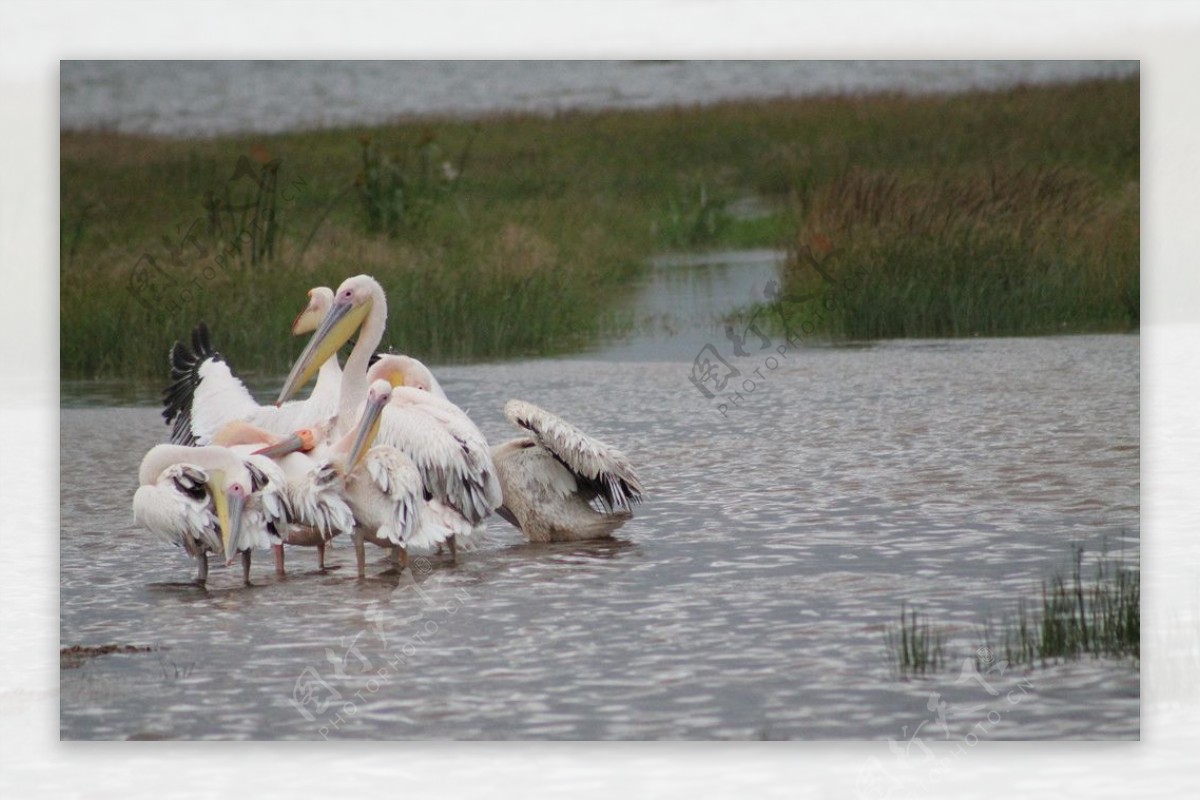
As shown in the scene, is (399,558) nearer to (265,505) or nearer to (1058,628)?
(265,505)

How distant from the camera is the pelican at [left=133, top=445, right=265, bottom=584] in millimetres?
6109

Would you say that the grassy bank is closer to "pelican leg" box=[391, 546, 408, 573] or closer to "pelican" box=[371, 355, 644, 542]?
"pelican" box=[371, 355, 644, 542]

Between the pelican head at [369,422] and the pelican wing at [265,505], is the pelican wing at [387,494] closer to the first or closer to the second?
the pelican head at [369,422]

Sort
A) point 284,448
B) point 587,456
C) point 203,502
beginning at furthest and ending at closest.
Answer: point 587,456
point 284,448
point 203,502

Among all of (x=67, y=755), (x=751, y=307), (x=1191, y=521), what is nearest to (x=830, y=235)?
(x=751, y=307)

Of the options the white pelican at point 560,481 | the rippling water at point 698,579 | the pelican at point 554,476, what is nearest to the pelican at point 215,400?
the rippling water at point 698,579

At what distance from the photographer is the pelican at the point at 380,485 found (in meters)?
6.18

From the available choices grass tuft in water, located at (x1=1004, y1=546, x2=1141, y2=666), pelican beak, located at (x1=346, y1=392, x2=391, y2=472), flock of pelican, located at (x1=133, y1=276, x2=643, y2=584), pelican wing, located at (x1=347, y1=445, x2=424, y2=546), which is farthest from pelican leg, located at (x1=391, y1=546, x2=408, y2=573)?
grass tuft in water, located at (x1=1004, y1=546, x2=1141, y2=666)

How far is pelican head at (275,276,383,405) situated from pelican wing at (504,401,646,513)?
0.55 meters

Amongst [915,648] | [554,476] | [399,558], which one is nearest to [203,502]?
[399,558]

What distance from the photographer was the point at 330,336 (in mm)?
6578

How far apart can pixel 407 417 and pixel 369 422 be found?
9.6 inches

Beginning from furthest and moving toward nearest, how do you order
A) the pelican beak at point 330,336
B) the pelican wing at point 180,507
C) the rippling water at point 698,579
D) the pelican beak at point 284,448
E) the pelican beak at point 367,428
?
1. the pelican beak at point 330,336
2. the pelican beak at point 284,448
3. the pelican beak at point 367,428
4. the pelican wing at point 180,507
5. the rippling water at point 698,579

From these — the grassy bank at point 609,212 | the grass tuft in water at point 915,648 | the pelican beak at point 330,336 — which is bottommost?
the grass tuft in water at point 915,648
